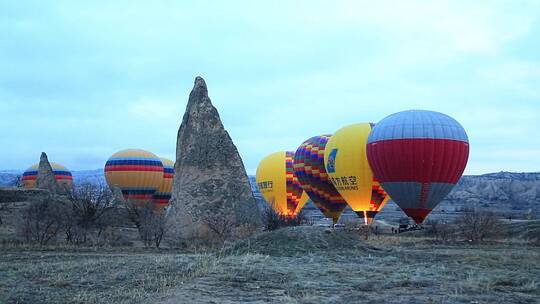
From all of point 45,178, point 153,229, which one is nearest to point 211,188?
point 153,229

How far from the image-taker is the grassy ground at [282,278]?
10.4 meters

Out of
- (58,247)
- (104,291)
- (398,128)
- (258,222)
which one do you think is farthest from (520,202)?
(104,291)

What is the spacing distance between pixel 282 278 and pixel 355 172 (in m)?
27.7

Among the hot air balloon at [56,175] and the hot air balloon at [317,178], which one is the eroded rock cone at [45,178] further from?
the hot air balloon at [56,175]

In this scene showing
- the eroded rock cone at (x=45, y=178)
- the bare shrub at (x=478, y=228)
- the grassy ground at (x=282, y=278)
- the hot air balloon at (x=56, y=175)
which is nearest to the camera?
the grassy ground at (x=282, y=278)

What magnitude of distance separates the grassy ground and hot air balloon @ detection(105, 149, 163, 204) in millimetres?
35031

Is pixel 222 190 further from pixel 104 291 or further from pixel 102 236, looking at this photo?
pixel 104 291

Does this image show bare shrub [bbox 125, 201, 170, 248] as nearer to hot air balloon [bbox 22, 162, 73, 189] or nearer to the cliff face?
hot air balloon [bbox 22, 162, 73, 189]

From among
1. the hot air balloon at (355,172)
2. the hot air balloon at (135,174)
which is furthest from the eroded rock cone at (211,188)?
the hot air balloon at (135,174)

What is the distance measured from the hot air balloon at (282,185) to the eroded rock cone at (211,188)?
22.9m

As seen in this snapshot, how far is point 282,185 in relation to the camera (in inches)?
2023

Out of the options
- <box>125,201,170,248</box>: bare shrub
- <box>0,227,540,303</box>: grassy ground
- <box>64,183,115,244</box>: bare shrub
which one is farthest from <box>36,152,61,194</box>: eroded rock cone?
<box>0,227,540,303</box>: grassy ground

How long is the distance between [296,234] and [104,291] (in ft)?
30.7

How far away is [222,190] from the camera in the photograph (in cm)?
2628
